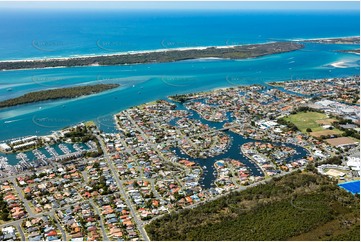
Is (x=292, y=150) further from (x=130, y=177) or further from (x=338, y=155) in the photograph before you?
(x=130, y=177)

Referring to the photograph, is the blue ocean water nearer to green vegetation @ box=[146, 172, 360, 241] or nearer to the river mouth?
the river mouth

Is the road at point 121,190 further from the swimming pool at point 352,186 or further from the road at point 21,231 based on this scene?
the swimming pool at point 352,186

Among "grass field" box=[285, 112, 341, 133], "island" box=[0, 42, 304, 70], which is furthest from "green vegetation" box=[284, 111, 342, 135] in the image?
"island" box=[0, 42, 304, 70]

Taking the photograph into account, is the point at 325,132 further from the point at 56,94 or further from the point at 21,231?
the point at 56,94

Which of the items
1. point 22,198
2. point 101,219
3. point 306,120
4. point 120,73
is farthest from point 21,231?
point 120,73

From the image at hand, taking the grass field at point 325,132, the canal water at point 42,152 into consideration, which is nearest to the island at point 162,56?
the canal water at point 42,152

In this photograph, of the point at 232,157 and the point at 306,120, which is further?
the point at 306,120

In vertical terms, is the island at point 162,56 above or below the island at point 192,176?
above
